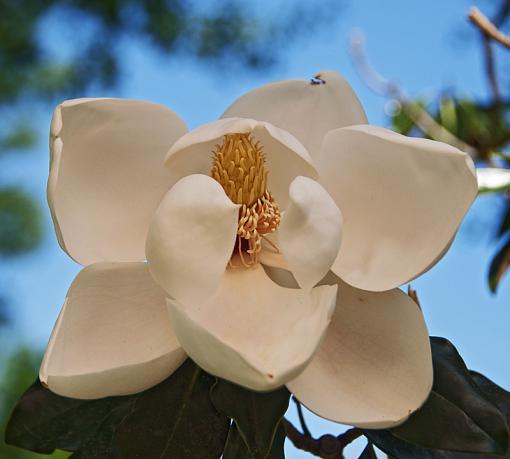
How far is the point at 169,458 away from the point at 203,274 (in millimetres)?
163

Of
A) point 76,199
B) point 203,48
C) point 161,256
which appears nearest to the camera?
point 161,256

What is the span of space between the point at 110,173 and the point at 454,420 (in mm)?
358

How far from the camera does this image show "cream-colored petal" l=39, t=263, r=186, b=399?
1.79ft

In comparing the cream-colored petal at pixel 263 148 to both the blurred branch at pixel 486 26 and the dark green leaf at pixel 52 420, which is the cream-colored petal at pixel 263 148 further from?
the blurred branch at pixel 486 26

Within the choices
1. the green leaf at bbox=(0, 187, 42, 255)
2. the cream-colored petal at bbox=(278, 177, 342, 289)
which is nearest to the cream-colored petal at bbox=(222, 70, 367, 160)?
the cream-colored petal at bbox=(278, 177, 342, 289)

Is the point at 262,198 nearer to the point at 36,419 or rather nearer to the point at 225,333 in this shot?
the point at 225,333

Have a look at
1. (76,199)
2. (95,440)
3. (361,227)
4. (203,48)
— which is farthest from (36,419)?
(203,48)

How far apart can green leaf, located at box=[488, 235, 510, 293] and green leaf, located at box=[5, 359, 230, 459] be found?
85cm

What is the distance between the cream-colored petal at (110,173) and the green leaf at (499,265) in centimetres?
85

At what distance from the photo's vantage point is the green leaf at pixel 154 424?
63 centimetres

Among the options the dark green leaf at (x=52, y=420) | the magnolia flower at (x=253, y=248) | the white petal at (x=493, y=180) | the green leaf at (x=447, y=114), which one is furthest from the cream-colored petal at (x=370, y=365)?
the green leaf at (x=447, y=114)

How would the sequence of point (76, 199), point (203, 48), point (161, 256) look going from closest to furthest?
point (161, 256) → point (76, 199) → point (203, 48)

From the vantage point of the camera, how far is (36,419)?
A: 0.71 meters

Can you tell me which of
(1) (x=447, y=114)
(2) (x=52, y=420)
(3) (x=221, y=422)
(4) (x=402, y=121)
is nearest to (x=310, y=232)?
(3) (x=221, y=422)
